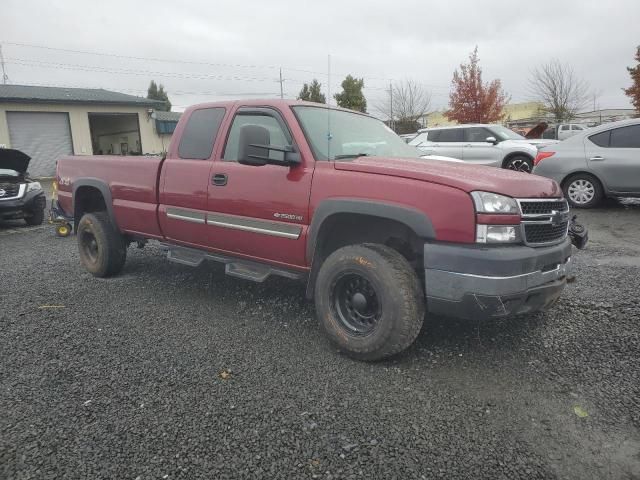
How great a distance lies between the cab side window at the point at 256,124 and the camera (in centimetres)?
385

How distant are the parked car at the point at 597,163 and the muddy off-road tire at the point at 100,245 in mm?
7244

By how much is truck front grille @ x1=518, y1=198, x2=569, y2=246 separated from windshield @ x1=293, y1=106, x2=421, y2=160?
1.37 metres

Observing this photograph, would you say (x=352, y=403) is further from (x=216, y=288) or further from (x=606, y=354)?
(x=216, y=288)

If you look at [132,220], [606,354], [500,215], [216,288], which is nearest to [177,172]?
[132,220]

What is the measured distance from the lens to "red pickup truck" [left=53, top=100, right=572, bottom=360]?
284 cm

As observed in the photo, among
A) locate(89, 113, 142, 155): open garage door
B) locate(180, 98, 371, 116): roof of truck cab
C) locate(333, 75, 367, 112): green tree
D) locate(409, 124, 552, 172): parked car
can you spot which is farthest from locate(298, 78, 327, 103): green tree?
locate(180, 98, 371, 116): roof of truck cab

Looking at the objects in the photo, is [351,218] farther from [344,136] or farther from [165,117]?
[165,117]

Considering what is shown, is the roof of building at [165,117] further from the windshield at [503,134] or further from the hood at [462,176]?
the hood at [462,176]

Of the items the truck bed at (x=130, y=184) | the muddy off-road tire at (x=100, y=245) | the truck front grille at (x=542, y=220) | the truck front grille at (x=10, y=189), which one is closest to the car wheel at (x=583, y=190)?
the truck front grille at (x=542, y=220)

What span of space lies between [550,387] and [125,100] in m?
26.9

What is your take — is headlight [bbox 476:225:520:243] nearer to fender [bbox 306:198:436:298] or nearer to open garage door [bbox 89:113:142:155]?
fender [bbox 306:198:436:298]

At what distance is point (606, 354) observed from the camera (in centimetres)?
326

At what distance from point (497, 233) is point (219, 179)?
2366 millimetres

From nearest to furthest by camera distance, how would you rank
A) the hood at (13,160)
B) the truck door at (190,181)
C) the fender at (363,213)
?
the fender at (363,213) → the truck door at (190,181) → the hood at (13,160)
